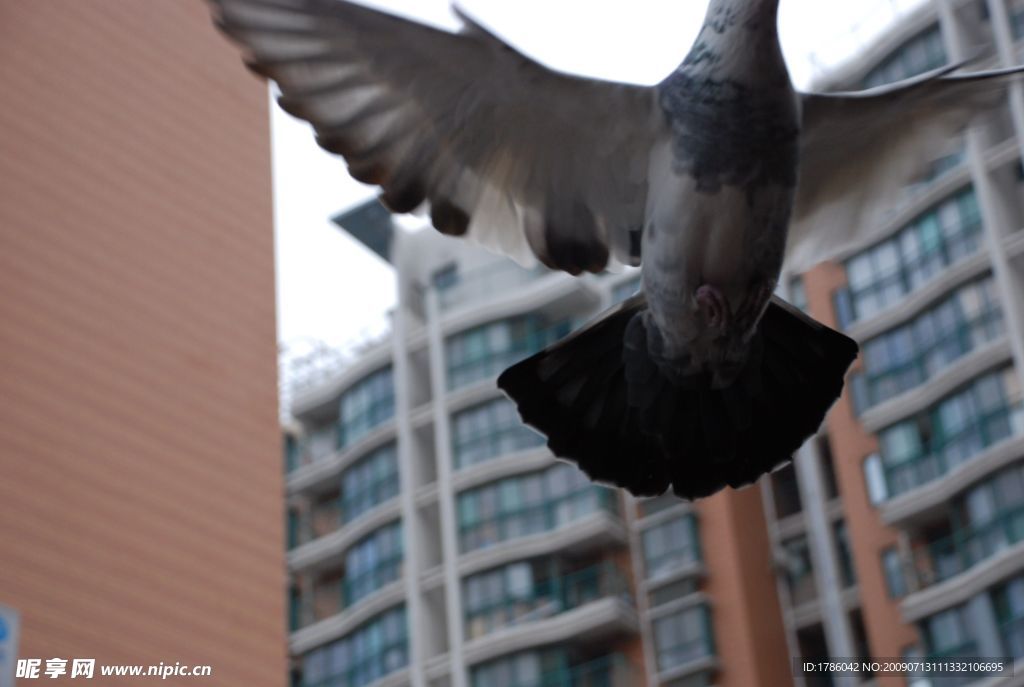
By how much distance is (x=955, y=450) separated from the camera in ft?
109

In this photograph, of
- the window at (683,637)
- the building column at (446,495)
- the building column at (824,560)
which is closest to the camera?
the building column at (824,560)

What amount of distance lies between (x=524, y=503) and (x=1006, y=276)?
478 inches

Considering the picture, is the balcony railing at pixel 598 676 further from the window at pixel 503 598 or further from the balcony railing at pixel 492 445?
the balcony railing at pixel 492 445

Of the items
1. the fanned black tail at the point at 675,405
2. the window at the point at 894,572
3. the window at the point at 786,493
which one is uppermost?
the window at the point at 786,493

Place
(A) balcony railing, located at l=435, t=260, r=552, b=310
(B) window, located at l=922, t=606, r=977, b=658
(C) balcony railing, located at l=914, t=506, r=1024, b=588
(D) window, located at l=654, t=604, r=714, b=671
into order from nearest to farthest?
(C) balcony railing, located at l=914, t=506, r=1024, b=588 < (B) window, located at l=922, t=606, r=977, b=658 < (D) window, located at l=654, t=604, r=714, b=671 < (A) balcony railing, located at l=435, t=260, r=552, b=310

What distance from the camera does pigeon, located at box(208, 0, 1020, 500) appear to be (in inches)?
228

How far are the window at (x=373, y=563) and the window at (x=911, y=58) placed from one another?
15.1 metres

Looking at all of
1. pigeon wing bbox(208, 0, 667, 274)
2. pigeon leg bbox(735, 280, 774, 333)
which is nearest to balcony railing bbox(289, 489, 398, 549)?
pigeon wing bbox(208, 0, 667, 274)

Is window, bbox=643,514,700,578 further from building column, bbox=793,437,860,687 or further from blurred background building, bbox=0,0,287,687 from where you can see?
blurred background building, bbox=0,0,287,687

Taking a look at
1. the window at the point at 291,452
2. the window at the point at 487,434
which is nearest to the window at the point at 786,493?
the window at the point at 487,434

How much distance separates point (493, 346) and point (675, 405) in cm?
3656

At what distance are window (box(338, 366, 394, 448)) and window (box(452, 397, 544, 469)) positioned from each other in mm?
2432

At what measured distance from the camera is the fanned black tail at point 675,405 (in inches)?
244

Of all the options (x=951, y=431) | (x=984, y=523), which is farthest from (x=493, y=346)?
(x=984, y=523)
